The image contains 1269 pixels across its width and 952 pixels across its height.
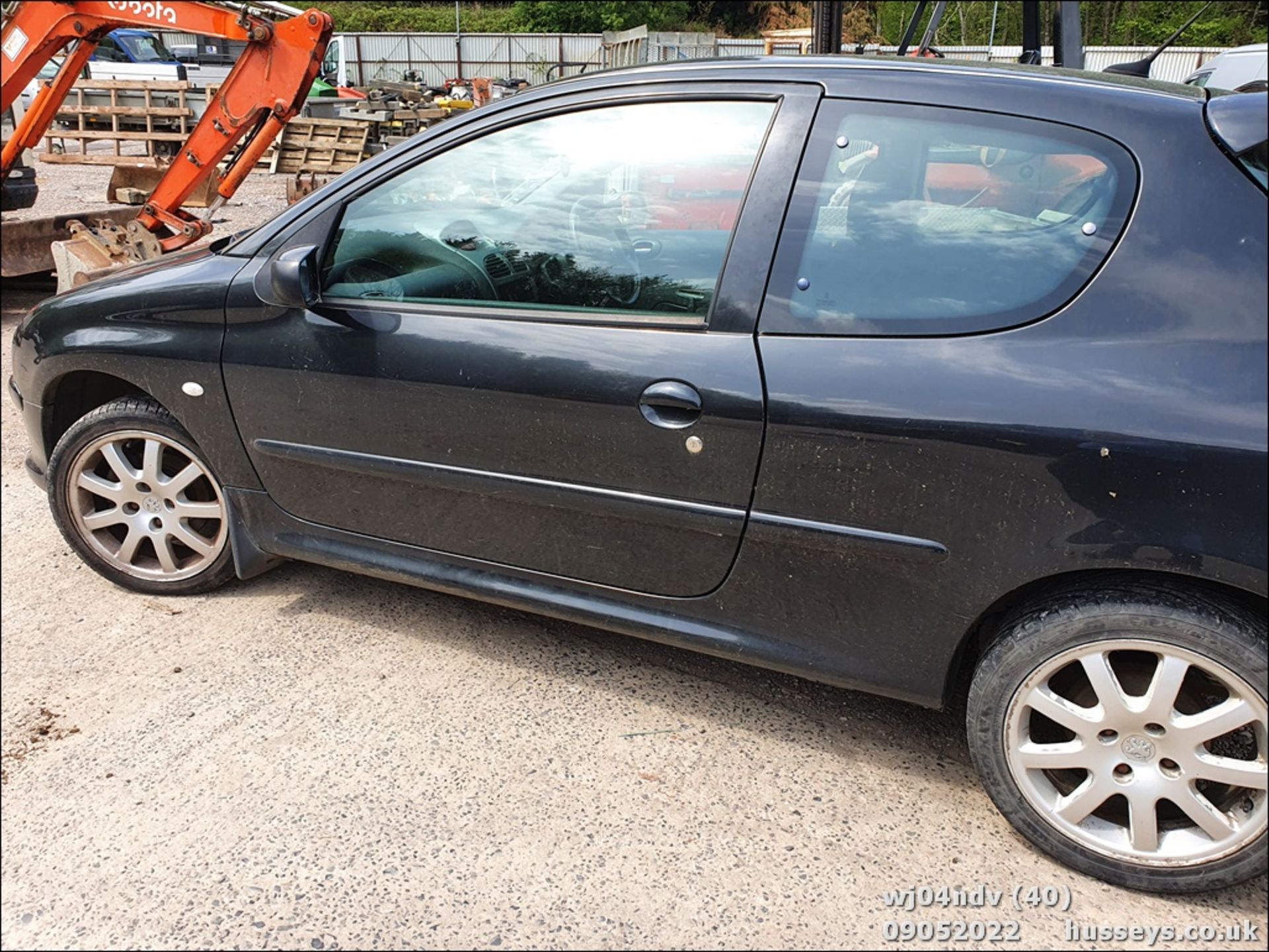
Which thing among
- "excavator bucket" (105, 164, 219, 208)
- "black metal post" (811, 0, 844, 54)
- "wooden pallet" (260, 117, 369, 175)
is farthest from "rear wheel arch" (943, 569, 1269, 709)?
"wooden pallet" (260, 117, 369, 175)

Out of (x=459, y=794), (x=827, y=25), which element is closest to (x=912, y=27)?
(x=827, y=25)

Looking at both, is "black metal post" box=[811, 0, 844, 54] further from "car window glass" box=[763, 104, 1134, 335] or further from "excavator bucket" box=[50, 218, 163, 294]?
"car window glass" box=[763, 104, 1134, 335]

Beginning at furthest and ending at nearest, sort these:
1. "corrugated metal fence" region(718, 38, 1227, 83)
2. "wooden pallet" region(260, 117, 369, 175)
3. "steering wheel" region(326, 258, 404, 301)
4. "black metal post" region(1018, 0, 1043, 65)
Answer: "wooden pallet" region(260, 117, 369, 175) → "corrugated metal fence" region(718, 38, 1227, 83) → "black metal post" region(1018, 0, 1043, 65) → "steering wheel" region(326, 258, 404, 301)

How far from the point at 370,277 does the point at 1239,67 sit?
10.5m

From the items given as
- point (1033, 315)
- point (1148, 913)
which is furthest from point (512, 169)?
point (1148, 913)

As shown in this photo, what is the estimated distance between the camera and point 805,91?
2369 millimetres

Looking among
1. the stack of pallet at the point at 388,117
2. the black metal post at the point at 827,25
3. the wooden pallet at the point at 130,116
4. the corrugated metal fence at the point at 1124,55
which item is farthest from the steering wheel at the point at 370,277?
the wooden pallet at the point at 130,116

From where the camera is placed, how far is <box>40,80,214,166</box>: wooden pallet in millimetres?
18531

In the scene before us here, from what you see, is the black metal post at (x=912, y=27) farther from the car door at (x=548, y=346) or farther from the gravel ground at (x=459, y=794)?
the gravel ground at (x=459, y=794)

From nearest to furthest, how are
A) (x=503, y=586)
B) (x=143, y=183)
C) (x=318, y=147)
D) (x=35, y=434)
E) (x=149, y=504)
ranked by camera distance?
1. (x=503, y=586)
2. (x=149, y=504)
3. (x=35, y=434)
4. (x=143, y=183)
5. (x=318, y=147)

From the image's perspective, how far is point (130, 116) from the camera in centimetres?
1892

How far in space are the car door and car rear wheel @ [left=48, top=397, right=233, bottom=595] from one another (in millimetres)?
385

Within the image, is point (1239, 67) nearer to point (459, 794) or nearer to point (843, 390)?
point (843, 390)

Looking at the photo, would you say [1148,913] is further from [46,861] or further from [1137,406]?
[46,861]
